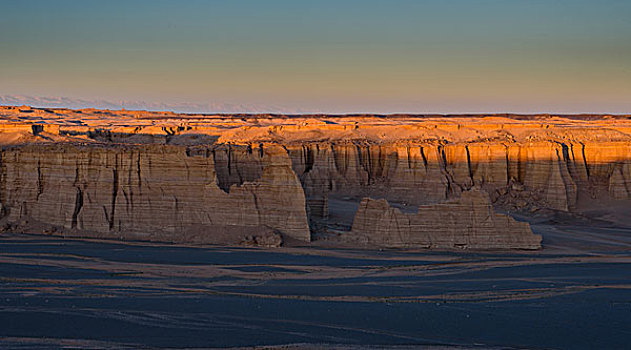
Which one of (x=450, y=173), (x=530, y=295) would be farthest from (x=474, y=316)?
(x=450, y=173)

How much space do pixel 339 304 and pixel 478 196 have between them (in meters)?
8.79

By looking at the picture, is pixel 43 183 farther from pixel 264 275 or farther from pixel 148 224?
pixel 264 275

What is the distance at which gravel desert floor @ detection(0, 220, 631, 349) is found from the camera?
1795 centimetres

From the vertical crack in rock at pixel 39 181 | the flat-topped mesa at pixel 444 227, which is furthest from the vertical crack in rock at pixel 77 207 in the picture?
the flat-topped mesa at pixel 444 227

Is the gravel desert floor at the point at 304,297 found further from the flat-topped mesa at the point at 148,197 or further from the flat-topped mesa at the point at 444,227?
→ the flat-topped mesa at the point at 148,197

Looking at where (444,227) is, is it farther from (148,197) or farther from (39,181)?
(39,181)

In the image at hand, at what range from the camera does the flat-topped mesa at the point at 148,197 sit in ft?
93.6

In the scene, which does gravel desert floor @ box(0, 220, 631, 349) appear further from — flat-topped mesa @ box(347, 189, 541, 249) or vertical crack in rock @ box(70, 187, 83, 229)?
→ vertical crack in rock @ box(70, 187, 83, 229)

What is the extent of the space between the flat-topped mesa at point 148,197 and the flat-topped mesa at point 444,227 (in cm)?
287

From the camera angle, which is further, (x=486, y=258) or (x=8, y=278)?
(x=486, y=258)

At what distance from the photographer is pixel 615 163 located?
43.2m

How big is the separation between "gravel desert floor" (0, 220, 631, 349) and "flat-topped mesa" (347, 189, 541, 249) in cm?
51

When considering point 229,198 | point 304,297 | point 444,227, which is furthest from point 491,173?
point 304,297

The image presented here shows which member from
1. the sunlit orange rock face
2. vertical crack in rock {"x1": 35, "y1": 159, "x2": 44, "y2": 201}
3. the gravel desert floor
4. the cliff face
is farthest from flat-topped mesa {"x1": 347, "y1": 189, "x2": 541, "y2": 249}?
vertical crack in rock {"x1": 35, "y1": 159, "x2": 44, "y2": 201}
